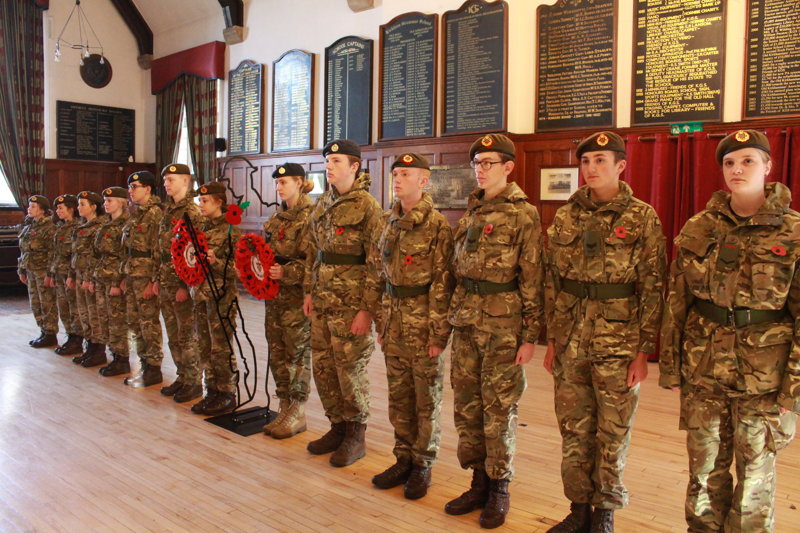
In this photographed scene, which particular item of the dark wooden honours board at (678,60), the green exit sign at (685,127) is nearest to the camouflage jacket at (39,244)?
the dark wooden honours board at (678,60)

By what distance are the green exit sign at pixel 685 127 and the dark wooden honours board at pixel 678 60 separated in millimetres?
41

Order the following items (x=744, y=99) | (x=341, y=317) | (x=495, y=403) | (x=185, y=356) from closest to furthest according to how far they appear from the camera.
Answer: (x=495, y=403)
(x=341, y=317)
(x=185, y=356)
(x=744, y=99)

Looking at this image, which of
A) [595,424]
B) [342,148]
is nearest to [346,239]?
[342,148]

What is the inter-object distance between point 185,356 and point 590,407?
120 inches

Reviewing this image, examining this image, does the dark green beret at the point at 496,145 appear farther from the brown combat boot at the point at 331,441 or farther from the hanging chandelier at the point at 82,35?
the hanging chandelier at the point at 82,35

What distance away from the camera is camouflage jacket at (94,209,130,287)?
510 centimetres

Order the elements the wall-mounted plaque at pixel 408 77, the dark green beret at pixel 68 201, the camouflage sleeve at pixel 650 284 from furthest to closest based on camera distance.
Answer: the wall-mounted plaque at pixel 408 77 < the dark green beret at pixel 68 201 < the camouflage sleeve at pixel 650 284

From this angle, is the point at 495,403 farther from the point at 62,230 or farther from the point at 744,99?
the point at 62,230

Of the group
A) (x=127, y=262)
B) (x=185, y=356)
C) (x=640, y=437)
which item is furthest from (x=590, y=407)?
(x=127, y=262)

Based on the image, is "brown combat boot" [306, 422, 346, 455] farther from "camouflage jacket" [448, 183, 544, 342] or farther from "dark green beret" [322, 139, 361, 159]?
"dark green beret" [322, 139, 361, 159]

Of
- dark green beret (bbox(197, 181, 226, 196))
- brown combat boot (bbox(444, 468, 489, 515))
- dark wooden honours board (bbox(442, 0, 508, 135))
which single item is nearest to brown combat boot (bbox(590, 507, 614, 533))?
brown combat boot (bbox(444, 468, 489, 515))

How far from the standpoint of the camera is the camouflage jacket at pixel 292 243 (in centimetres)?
359

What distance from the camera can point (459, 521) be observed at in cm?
267

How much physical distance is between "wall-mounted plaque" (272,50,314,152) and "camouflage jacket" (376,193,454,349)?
21.4 feet
